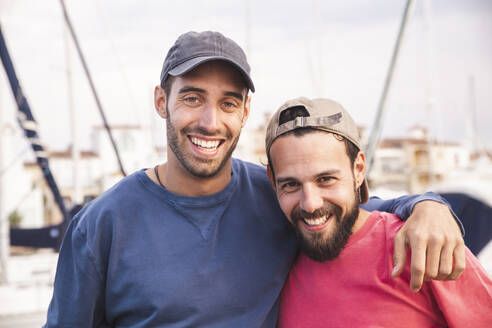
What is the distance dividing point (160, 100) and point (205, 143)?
0.41 meters

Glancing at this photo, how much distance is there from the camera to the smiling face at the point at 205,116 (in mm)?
1980

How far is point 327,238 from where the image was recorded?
1862 millimetres

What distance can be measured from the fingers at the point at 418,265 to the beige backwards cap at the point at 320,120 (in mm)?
575

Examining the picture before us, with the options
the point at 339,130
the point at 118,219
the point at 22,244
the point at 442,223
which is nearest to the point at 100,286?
the point at 118,219

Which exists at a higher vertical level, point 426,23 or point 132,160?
point 426,23

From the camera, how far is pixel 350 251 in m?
1.89

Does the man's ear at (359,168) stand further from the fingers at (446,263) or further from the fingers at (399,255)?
the fingers at (446,263)

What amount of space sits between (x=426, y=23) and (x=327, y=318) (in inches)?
593

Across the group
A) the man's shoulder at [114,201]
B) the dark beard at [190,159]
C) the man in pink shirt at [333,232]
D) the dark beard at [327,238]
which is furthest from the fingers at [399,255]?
the man's shoulder at [114,201]

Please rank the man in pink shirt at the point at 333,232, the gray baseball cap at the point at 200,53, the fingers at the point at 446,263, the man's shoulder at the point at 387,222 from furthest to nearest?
the gray baseball cap at the point at 200,53 < the man's shoulder at the point at 387,222 < the man in pink shirt at the point at 333,232 < the fingers at the point at 446,263

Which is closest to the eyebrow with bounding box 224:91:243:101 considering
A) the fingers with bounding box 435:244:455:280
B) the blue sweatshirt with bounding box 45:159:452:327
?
the blue sweatshirt with bounding box 45:159:452:327

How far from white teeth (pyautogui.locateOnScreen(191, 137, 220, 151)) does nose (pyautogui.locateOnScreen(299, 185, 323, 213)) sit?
47 centimetres

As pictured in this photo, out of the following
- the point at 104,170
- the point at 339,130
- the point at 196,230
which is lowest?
the point at 104,170

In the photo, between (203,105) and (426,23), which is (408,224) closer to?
(203,105)
